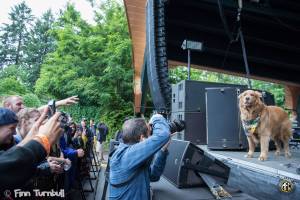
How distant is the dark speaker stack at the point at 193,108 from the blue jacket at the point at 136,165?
296 centimetres

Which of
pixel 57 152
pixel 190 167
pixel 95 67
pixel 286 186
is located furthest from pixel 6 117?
pixel 95 67

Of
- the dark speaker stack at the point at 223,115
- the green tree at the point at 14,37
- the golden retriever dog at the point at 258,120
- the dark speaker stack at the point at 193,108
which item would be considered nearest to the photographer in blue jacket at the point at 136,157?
the golden retriever dog at the point at 258,120

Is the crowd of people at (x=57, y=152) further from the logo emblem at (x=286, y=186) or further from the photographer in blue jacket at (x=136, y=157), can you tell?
the logo emblem at (x=286, y=186)

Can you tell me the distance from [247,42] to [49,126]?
8.74 metres

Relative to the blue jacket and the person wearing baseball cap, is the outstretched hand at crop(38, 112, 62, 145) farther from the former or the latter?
the blue jacket

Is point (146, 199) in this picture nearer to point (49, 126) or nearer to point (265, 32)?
point (49, 126)

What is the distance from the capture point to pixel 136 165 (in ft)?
7.32

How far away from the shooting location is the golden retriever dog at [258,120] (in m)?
4.59

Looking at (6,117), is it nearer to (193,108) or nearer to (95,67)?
(193,108)

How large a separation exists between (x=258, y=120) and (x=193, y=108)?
111 centimetres

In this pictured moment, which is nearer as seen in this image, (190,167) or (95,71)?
(190,167)

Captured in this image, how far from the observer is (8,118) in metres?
1.81

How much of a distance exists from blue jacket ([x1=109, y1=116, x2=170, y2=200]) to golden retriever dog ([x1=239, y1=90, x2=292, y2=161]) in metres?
2.47

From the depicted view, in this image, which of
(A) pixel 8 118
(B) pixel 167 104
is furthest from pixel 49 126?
(B) pixel 167 104
